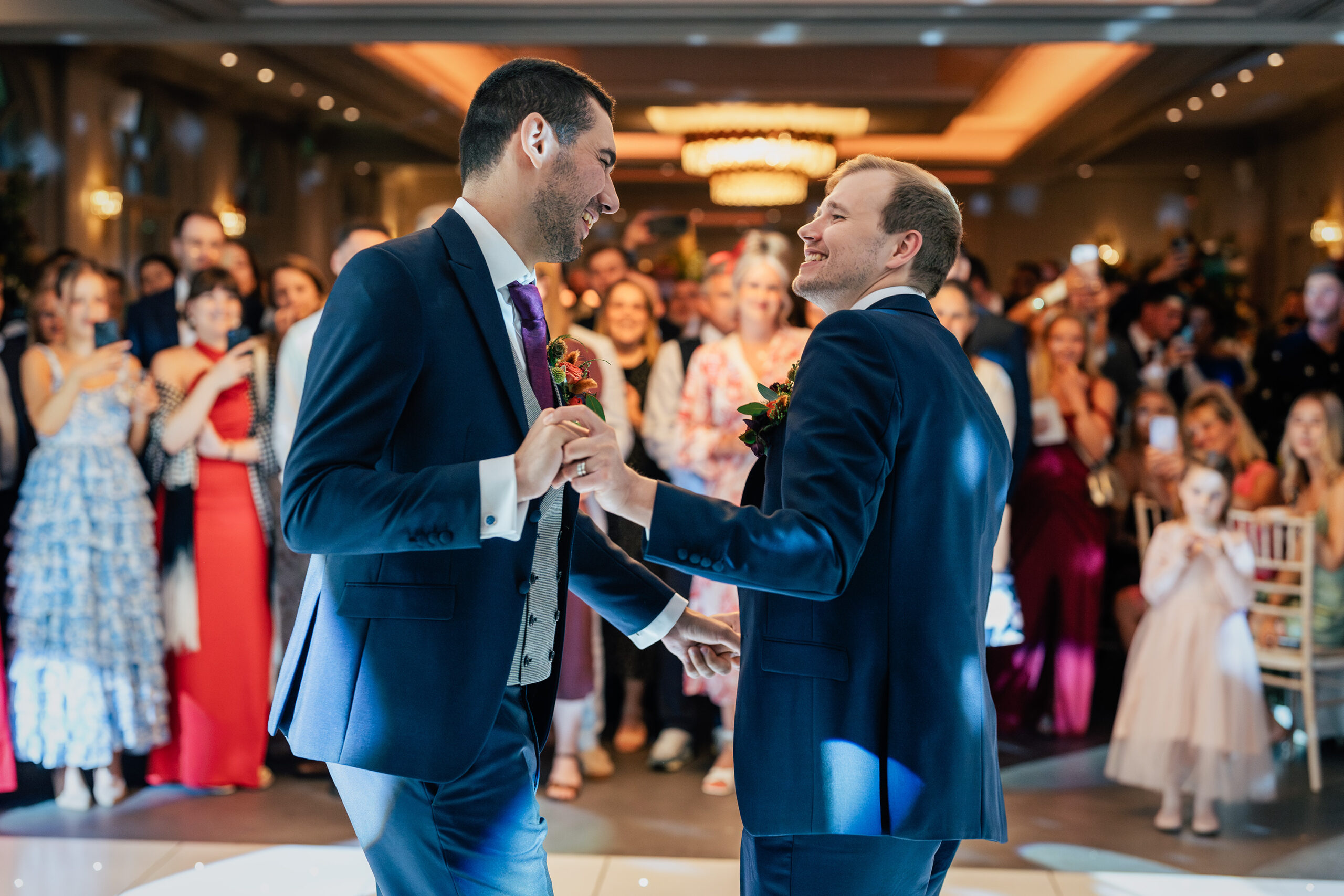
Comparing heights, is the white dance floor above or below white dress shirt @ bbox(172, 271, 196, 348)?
below

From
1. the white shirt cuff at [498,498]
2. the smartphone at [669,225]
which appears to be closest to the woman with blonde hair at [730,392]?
the smartphone at [669,225]

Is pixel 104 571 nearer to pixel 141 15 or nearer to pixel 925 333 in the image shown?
pixel 141 15

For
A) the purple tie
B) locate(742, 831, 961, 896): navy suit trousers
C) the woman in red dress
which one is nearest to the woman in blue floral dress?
the woman in red dress

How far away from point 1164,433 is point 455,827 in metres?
4.47

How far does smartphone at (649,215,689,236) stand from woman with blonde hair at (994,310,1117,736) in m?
2.28

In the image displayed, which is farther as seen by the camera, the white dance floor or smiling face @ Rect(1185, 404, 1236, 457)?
smiling face @ Rect(1185, 404, 1236, 457)

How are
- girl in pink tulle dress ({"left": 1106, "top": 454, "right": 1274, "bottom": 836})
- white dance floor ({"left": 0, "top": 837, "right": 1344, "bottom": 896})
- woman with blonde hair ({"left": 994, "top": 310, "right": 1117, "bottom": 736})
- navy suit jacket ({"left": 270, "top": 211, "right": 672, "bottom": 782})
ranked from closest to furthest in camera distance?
navy suit jacket ({"left": 270, "top": 211, "right": 672, "bottom": 782}) → white dance floor ({"left": 0, "top": 837, "right": 1344, "bottom": 896}) → girl in pink tulle dress ({"left": 1106, "top": 454, "right": 1274, "bottom": 836}) → woman with blonde hair ({"left": 994, "top": 310, "right": 1117, "bottom": 736})

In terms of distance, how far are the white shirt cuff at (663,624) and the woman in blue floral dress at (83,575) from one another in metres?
2.68

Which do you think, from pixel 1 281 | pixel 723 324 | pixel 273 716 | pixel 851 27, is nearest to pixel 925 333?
pixel 273 716

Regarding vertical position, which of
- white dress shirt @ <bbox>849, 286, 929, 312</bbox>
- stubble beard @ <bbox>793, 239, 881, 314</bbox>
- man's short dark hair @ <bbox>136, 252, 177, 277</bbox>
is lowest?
white dress shirt @ <bbox>849, 286, 929, 312</bbox>

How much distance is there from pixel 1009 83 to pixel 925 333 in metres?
4.83

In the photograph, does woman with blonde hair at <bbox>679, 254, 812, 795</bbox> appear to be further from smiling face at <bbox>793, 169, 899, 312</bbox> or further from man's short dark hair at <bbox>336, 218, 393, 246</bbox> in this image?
smiling face at <bbox>793, 169, 899, 312</bbox>

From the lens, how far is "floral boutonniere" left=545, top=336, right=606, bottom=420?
186cm

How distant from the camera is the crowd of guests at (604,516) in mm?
3910
